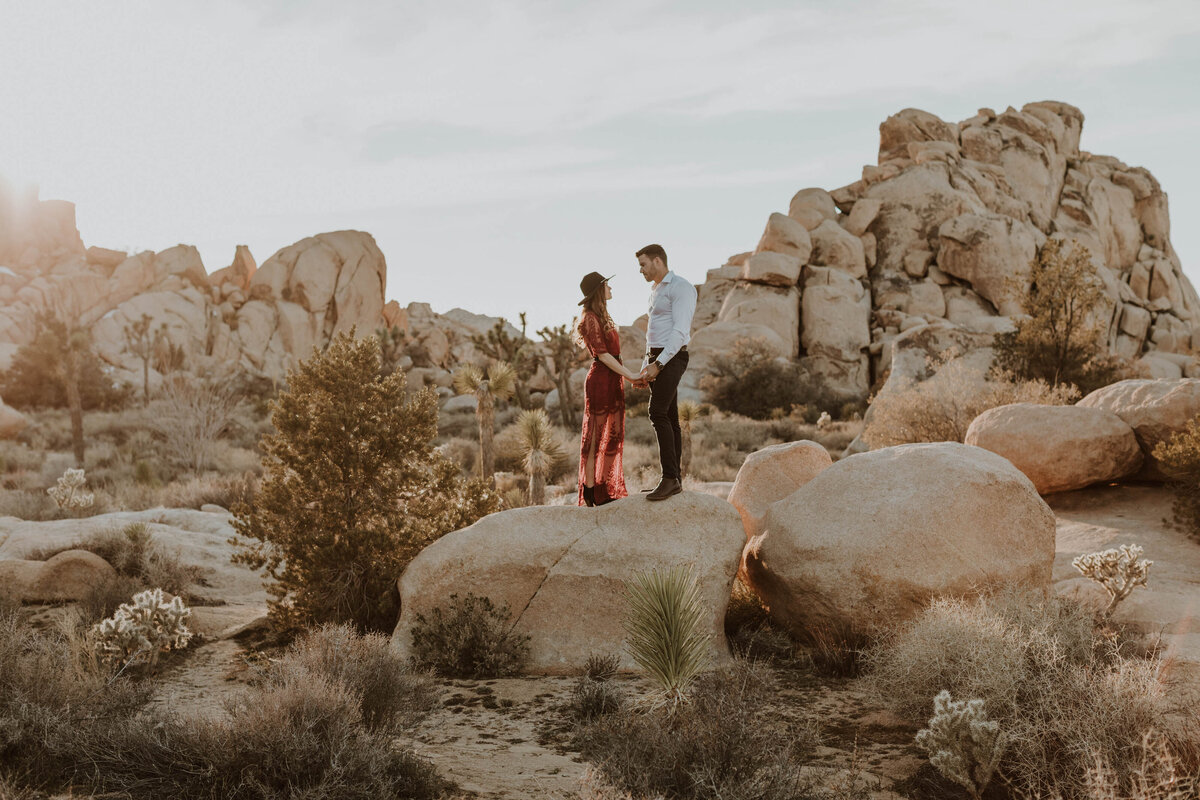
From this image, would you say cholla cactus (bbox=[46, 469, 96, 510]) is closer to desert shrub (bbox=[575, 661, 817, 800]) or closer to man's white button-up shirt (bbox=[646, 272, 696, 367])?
man's white button-up shirt (bbox=[646, 272, 696, 367])

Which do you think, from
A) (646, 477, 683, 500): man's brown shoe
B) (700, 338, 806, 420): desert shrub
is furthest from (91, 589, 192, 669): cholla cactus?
(700, 338, 806, 420): desert shrub

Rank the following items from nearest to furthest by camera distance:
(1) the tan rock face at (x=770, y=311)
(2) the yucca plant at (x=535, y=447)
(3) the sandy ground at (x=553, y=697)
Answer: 1. (3) the sandy ground at (x=553, y=697)
2. (2) the yucca plant at (x=535, y=447)
3. (1) the tan rock face at (x=770, y=311)

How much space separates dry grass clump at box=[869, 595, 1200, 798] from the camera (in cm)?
462

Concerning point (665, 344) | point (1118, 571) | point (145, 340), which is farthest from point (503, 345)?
point (145, 340)

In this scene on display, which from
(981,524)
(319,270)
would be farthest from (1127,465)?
(319,270)

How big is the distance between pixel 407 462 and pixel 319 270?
57.2 meters

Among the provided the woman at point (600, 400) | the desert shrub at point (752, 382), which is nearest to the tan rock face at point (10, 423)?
the desert shrub at point (752, 382)

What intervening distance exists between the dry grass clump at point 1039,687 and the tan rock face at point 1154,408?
24.0 feet

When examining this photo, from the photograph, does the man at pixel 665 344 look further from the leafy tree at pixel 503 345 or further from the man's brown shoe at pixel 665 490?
the leafy tree at pixel 503 345

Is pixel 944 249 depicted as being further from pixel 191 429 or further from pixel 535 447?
pixel 535 447

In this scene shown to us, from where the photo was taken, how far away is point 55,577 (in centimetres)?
994

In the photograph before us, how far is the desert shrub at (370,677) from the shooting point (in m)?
5.41

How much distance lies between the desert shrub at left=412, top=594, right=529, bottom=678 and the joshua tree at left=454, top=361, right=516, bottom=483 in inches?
211

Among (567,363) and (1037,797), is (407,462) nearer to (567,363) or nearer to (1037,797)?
(1037,797)
